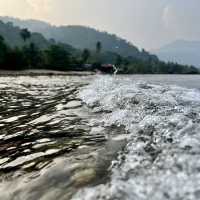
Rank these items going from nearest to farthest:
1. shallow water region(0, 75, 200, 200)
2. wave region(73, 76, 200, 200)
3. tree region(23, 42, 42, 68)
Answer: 1. wave region(73, 76, 200, 200)
2. shallow water region(0, 75, 200, 200)
3. tree region(23, 42, 42, 68)

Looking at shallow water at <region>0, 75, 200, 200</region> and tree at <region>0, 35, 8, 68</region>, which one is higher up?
shallow water at <region>0, 75, 200, 200</region>

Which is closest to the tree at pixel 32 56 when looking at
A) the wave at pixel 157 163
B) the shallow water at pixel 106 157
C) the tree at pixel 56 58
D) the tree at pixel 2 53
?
the tree at pixel 56 58

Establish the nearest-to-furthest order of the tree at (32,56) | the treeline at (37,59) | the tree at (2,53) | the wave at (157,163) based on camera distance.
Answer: the wave at (157,163), the tree at (2,53), the treeline at (37,59), the tree at (32,56)

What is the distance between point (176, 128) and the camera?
10156 millimetres

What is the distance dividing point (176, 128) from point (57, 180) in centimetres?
399

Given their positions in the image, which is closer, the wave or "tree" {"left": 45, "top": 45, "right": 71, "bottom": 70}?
the wave

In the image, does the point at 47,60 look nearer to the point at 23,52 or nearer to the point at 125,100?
the point at 23,52

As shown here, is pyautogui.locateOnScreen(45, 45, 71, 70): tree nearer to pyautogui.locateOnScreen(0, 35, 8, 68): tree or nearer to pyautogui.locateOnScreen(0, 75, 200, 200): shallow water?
pyautogui.locateOnScreen(0, 35, 8, 68): tree

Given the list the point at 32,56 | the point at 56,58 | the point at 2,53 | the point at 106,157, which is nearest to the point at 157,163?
the point at 106,157

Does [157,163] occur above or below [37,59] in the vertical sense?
above

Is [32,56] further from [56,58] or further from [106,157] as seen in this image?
[106,157]

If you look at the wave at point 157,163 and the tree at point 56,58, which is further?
the tree at point 56,58

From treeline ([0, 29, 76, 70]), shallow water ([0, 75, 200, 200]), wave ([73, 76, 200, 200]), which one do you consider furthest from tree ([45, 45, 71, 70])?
wave ([73, 76, 200, 200])

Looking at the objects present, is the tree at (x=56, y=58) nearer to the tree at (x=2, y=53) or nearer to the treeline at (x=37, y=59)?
the treeline at (x=37, y=59)
